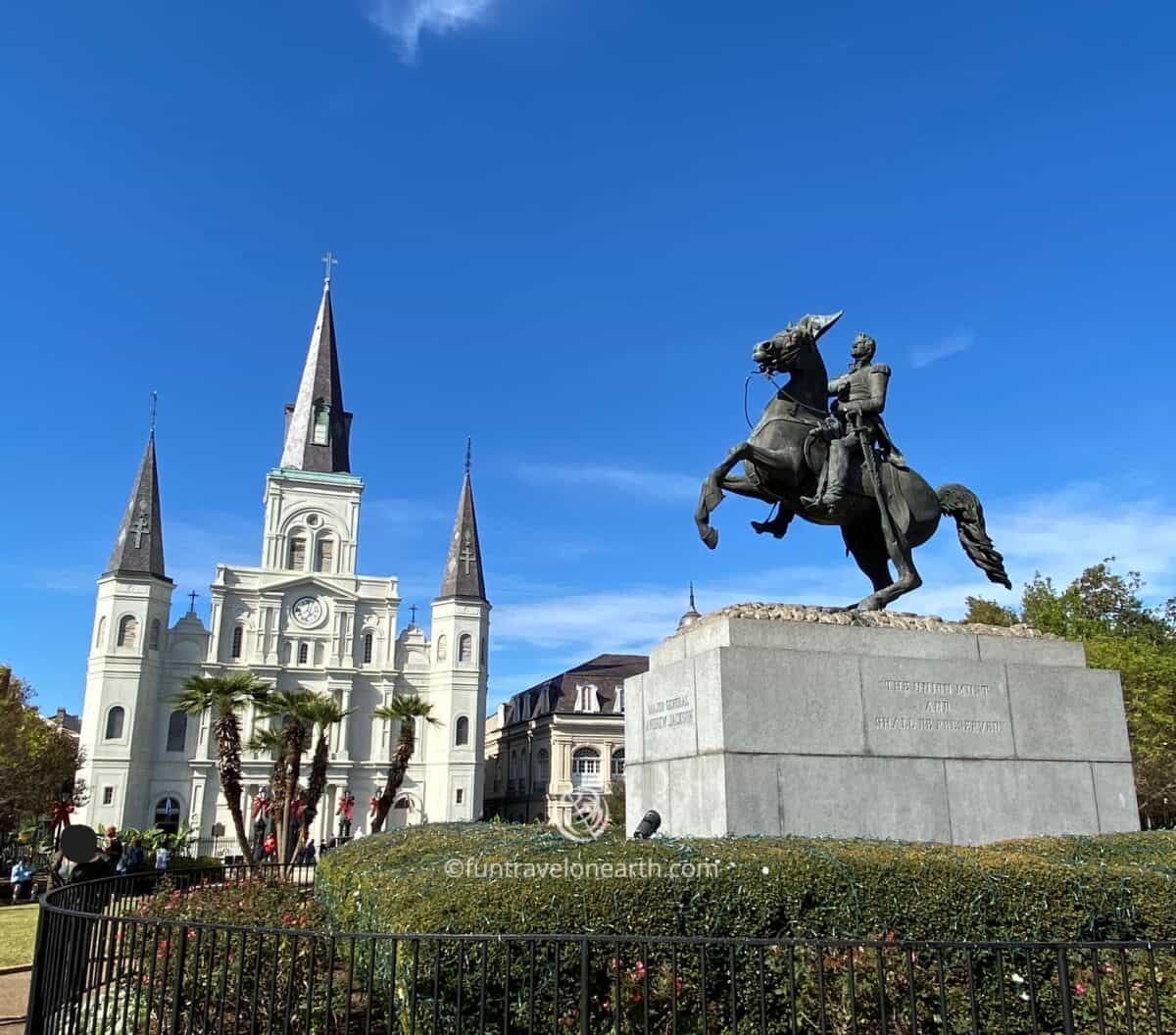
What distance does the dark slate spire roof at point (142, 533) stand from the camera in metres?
58.5

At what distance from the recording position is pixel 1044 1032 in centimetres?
566

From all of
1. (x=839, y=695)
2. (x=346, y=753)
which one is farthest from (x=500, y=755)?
(x=839, y=695)

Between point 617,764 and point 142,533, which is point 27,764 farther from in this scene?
point 617,764

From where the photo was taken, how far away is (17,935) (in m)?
15.4

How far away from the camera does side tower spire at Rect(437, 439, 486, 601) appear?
6581 centimetres

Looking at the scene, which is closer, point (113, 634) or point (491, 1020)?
point (491, 1020)

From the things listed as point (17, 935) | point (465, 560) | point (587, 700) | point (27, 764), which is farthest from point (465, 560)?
point (17, 935)

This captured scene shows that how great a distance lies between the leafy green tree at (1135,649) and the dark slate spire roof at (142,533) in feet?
153

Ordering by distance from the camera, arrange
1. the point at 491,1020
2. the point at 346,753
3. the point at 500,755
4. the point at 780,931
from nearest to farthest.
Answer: the point at 491,1020 → the point at 780,931 → the point at 346,753 → the point at 500,755

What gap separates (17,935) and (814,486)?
47.6 ft

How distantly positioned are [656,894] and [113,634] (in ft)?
193

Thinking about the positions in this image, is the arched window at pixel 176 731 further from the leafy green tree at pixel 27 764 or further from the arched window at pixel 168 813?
the leafy green tree at pixel 27 764

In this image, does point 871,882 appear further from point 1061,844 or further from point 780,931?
point 1061,844

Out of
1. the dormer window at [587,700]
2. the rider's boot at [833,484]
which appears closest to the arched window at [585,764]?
the dormer window at [587,700]
